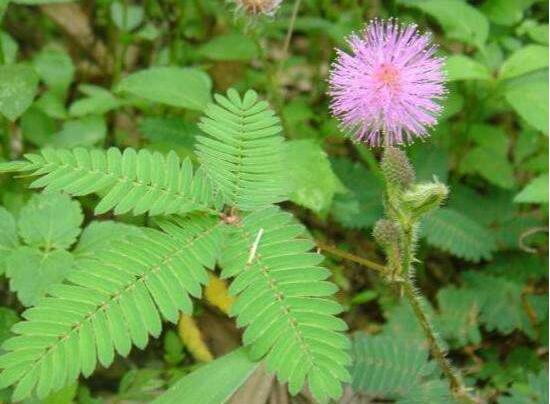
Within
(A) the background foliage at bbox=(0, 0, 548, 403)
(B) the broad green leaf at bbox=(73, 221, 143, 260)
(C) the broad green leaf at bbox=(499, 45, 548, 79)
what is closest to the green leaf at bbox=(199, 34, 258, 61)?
(A) the background foliage at bbox=(0, 0, 548, 403)

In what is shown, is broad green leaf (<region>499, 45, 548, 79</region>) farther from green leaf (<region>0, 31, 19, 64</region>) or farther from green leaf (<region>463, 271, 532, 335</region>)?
green leaf (<region>0, 31, 19, 64</region>)

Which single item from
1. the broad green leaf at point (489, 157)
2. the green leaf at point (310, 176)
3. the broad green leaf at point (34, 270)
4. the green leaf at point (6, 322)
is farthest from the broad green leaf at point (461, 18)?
the green leaf at point (6, 322)

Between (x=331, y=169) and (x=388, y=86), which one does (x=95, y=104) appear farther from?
(x=388, y=86)

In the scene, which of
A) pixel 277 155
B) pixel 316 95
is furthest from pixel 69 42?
pixel 277 155

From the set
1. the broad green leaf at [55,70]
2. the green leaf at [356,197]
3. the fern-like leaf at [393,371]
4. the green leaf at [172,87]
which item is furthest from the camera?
the broad green leaf at [55,70]

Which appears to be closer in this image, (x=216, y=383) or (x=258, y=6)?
(x=216, y=383)

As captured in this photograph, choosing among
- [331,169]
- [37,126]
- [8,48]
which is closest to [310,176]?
[331,169]

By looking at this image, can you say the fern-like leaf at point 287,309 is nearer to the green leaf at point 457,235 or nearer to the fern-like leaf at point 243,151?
the fern-like leaf at point 243,151
